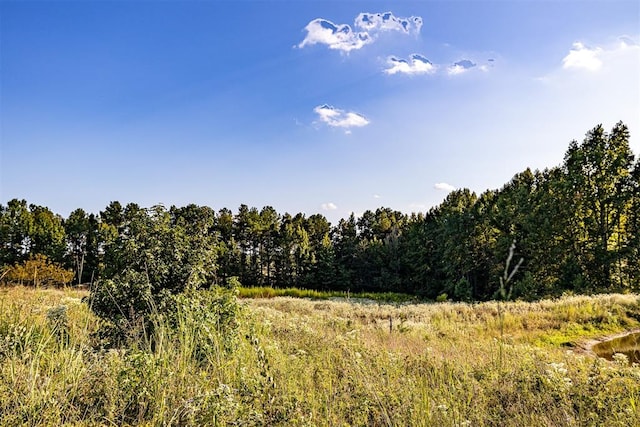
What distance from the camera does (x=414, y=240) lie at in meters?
44.0

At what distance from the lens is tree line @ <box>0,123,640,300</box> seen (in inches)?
233

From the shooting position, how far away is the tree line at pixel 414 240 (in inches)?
233

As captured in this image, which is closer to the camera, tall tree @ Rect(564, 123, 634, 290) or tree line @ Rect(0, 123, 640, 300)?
tree line @ Rect(0, 123, 640, 300)

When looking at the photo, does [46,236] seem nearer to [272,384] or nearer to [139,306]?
[139,306]

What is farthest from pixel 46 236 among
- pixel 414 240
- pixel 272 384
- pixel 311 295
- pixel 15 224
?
pixel 272 384

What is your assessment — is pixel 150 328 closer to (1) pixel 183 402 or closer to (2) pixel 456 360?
(1) pixel 183 402

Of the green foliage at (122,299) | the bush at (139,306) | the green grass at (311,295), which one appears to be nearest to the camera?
the bush at (139,306)

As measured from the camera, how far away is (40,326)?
4.04 meters

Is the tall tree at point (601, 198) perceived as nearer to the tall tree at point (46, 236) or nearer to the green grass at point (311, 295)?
the green grass at point (311, 295)

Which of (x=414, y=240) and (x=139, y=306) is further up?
(x=414, y=240)

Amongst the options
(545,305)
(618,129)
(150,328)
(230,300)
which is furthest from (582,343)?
(618,129)

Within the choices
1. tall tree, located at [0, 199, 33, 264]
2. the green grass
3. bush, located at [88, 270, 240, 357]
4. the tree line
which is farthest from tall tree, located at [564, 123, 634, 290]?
tall tree, located at [0, 199, 33, 264]

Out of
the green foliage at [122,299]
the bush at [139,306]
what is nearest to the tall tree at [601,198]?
the bush at [139,306]

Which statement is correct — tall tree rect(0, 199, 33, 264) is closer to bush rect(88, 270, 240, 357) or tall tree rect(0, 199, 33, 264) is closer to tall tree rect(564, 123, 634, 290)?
bush rect(88, 270, 240, 357)
